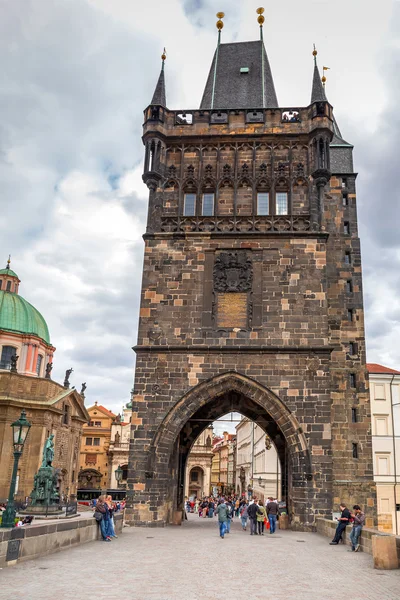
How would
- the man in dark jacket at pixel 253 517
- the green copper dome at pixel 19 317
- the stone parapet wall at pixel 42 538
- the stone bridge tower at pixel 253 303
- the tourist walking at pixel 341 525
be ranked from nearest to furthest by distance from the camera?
the stone parapet wall at pixel 42 538
the tourist walking at pixel 341 525
the man in dark jacket at pixel 253 517
the stone bridge tower at pixel 253 303
the green copper dome at pixel 19 317

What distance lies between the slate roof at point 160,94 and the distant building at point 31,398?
2077 centimetres

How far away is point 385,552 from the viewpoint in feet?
33.4

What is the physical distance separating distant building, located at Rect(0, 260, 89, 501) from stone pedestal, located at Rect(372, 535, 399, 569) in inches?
1087

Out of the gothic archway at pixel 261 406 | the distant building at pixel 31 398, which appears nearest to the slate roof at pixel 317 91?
the gothic archway at pixel 261 406

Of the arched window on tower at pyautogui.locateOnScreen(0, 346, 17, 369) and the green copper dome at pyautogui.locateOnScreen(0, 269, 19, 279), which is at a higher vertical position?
the green copper dome at pyautogui.locateOnScreen(0, 269, 19, 279)

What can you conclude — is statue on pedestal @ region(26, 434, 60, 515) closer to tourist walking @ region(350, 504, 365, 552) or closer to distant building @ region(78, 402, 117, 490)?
tourist walking @ region(350, 504, 365, 552)

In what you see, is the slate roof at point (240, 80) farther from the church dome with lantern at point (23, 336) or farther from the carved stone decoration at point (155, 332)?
the church dome with lantern at point (23, 336)

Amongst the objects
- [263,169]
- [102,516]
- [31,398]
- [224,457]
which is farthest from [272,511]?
[224,457]

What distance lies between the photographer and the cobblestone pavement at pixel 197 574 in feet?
24.9

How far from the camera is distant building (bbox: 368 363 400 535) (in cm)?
3441

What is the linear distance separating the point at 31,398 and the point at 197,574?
30.6m

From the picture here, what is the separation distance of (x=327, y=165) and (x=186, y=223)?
6.16 meters

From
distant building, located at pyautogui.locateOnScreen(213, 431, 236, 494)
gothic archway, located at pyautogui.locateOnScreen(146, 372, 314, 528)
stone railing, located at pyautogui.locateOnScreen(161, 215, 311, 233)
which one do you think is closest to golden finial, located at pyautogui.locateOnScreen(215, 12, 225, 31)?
stone railing, located at pyautogui.locateOnScreen(161, 215, 311, 233)

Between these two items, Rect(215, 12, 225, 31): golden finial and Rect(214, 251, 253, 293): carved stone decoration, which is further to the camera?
Rect(215, 12, 225, 31): golden finial
